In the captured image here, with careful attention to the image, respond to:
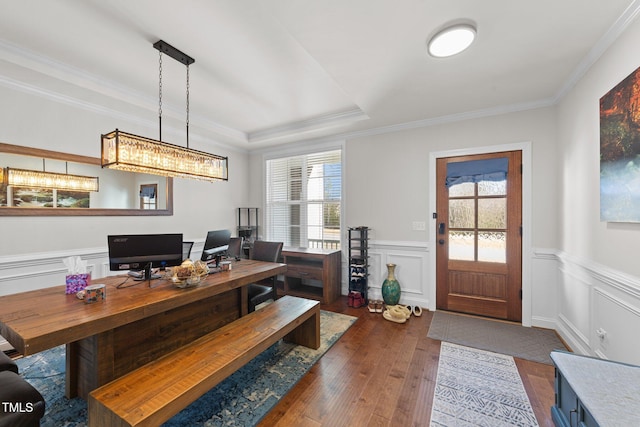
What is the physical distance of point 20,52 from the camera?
2143 millimetres

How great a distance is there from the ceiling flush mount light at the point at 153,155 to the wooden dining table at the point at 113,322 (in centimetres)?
101

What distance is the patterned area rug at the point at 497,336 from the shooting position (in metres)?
2.50

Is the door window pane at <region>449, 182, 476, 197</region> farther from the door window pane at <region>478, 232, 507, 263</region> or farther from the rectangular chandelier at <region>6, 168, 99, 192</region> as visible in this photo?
the rectangular chandelier at <region>6, 168, 99, 192</region>

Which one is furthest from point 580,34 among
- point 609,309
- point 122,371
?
point 122,371

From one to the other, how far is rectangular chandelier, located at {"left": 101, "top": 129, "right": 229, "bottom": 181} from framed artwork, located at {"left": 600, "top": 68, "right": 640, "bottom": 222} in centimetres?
348

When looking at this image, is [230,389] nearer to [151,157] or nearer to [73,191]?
[151,157]

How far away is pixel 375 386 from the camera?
6.61ft

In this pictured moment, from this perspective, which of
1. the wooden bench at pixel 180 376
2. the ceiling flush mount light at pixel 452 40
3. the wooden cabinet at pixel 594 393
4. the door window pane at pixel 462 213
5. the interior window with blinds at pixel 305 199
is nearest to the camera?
the wooden cabinet at pixel 594 393

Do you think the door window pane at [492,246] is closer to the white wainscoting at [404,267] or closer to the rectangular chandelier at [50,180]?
the white wainscoting at [404,267]

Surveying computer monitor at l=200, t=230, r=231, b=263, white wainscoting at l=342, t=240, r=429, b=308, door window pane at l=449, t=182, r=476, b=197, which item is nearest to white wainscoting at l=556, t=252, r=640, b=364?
door window pane at l=449, t=182, r=476, b=197

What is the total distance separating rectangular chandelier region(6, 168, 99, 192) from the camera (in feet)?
8.34

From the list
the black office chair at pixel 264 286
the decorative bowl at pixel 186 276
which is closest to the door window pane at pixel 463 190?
the black office chair at pixel 264 286

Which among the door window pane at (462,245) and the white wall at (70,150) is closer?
the white wall at (70,150)

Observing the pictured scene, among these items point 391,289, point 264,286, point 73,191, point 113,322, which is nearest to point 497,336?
point 391,289
